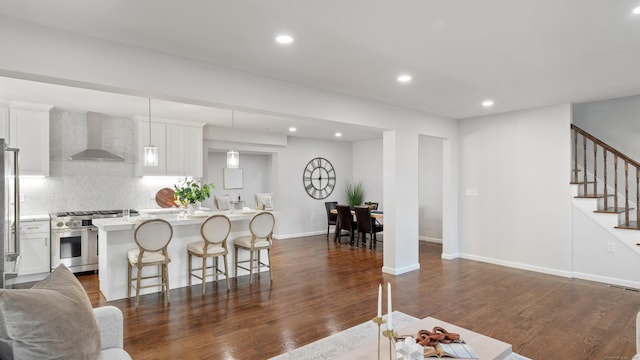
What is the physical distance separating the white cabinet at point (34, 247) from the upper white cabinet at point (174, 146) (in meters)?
1.74

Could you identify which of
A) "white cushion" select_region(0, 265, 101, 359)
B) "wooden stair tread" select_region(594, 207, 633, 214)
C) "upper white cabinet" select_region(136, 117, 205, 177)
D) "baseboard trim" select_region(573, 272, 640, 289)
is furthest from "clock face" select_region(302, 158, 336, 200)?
"white cushion" select_region(0, 265, 101, 359)

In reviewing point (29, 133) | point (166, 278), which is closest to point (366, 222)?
point (166, 278)

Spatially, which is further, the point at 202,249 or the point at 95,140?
the point at 95,140

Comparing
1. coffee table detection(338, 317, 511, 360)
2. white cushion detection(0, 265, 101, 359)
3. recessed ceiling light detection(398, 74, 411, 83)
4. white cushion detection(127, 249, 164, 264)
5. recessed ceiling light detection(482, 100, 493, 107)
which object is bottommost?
coffee table detection(338, 317, 511, 360)

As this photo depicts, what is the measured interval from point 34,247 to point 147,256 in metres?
2.37

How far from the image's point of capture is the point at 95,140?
6047 mm

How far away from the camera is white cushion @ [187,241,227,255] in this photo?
452 cm

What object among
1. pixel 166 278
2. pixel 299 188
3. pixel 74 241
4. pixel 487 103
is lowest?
pixel 166 278

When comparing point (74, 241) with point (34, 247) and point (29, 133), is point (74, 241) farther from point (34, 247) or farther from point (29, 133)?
point (29, 133)

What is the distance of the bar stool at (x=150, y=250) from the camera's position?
3961mm

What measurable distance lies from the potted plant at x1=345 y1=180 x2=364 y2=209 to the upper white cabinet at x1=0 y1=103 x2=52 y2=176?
6606 mm

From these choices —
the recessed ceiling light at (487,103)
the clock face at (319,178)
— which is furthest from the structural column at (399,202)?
the clock face at (319,178)

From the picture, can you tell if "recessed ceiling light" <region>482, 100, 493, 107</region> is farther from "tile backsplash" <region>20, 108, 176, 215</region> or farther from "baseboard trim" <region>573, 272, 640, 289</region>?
"tile backsplash" <region>20, 108, 176, 215</region>

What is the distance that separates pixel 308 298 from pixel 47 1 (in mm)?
3637
